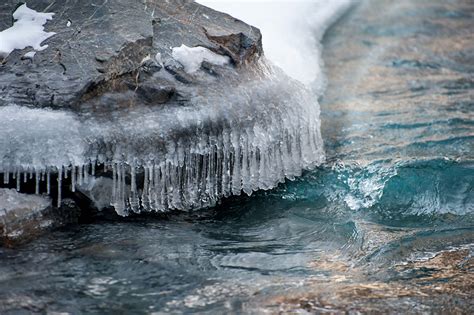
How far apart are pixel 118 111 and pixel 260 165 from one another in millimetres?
849

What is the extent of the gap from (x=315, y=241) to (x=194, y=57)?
4.15 feet

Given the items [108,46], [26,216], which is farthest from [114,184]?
[108,46]

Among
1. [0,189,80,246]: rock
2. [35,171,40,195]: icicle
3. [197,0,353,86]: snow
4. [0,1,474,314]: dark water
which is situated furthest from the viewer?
[197,0,353,86]: snow

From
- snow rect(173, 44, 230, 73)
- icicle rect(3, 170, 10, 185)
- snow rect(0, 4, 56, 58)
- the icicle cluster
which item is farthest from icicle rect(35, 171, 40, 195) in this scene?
snow rect(173, 44, 230, 73)

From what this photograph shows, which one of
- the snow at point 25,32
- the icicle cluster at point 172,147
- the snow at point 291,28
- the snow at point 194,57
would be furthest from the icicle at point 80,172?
the snow at point 291,28

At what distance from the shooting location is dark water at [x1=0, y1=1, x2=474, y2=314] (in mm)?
3150

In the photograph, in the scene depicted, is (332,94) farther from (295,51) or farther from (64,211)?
(64,211)

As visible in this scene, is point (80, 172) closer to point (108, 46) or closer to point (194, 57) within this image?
point (108, 46)

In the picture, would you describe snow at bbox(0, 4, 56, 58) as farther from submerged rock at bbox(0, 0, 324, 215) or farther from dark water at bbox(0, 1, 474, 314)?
dark water at bbox(0, 1, 474, 314)

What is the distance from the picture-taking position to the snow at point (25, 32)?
160 inches

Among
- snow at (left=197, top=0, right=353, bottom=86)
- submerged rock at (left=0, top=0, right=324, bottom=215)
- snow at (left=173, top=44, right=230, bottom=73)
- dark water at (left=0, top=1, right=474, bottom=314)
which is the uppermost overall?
snow at (left=197, top=0, right=353, bottom=86)

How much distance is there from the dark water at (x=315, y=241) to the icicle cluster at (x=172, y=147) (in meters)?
0.13

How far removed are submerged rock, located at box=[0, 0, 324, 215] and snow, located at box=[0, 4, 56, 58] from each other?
0.04 meters

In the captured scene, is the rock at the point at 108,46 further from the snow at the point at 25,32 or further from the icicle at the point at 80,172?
the icicle at the point at 80,172
